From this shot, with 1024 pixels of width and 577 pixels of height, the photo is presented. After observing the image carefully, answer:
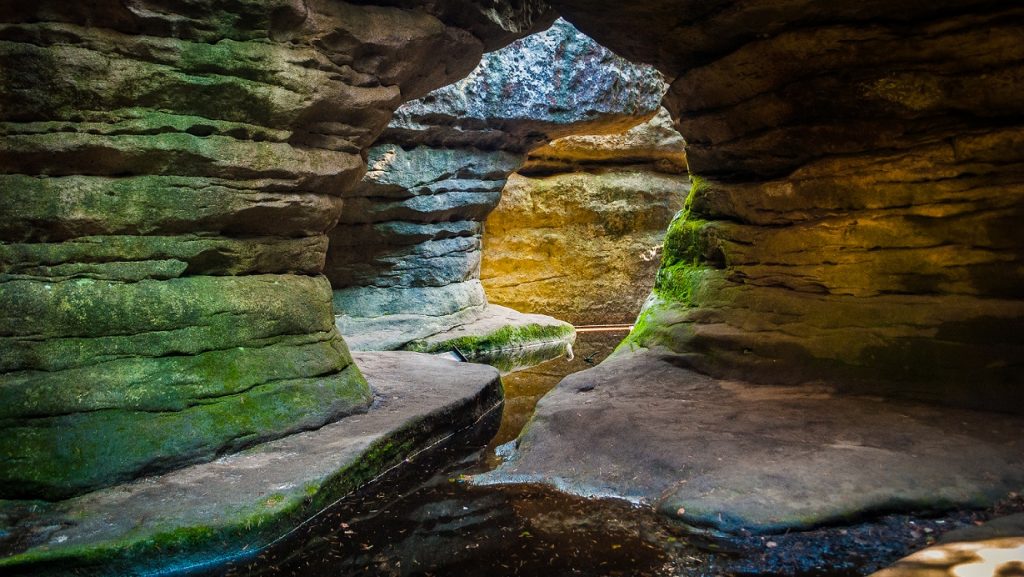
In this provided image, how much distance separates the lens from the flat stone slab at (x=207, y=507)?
3.95 metres

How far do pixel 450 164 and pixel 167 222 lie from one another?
8337 mm

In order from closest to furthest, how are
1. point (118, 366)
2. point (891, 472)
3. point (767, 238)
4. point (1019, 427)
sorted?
point (891, 472)
point (118, 366)
point (1019, 427)
point (767, 238)

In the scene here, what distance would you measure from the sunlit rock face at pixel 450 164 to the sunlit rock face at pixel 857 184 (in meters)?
5.53

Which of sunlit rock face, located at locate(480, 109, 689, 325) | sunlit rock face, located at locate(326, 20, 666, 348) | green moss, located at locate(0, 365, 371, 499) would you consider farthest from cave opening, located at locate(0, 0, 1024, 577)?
sunlit rock face, located at locate(480, 109, 689, 325)

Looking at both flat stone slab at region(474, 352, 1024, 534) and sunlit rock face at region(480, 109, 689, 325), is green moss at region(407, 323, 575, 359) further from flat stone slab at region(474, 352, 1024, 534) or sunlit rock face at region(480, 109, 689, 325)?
flat stone slab at region(474, 352, 1024, 534)

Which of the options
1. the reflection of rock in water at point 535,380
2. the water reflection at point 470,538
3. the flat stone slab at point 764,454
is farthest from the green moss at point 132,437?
the reflection of rock in water at point 535,380

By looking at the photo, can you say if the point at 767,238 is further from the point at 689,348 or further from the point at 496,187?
the point at 496,187

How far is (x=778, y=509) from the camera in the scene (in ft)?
14.5

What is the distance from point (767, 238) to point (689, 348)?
131 centimetres

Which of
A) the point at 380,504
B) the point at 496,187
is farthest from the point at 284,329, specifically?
the point at 496,187

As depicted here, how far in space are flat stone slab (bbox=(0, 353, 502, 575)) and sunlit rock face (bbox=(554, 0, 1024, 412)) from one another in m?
3.48

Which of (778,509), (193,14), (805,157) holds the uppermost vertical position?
(193,14)

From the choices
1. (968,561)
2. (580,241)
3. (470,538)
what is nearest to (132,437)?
(470,538)

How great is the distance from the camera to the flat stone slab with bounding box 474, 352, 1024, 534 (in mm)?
4465
